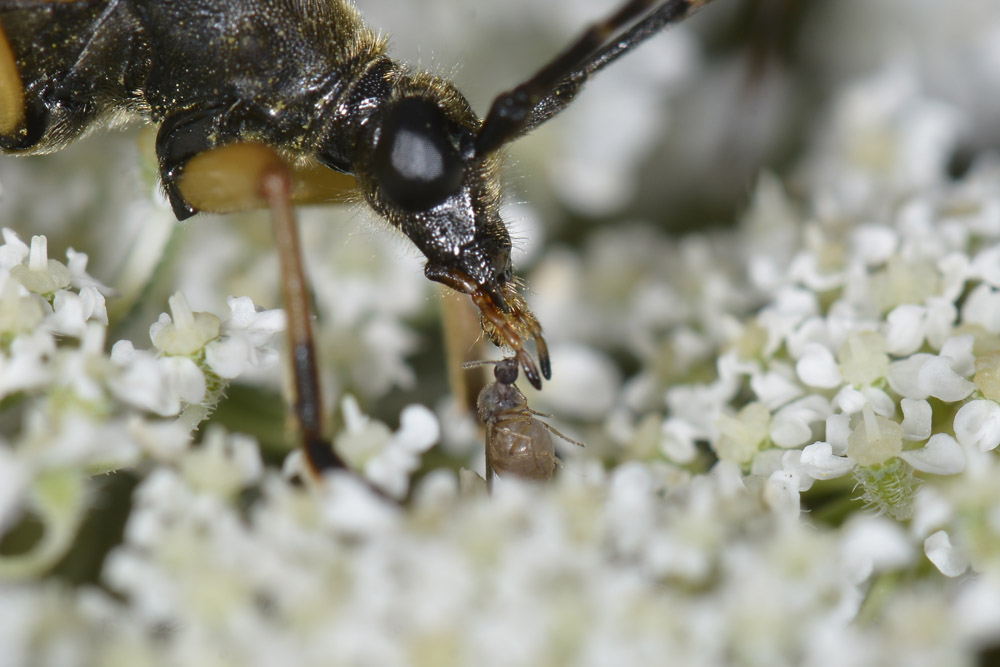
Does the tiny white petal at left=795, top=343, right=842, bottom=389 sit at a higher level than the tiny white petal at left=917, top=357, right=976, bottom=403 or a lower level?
higher

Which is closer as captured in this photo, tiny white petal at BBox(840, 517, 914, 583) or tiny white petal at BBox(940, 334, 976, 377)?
tiny white petal at BBox(840, 517, 914, 583)

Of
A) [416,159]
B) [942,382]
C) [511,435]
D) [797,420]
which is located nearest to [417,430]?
[511,435]

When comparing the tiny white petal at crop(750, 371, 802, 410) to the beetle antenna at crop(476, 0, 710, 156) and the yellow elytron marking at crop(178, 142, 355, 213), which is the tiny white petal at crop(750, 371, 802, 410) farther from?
the yellow elytron marking at crop(178, 142, 355, 213)

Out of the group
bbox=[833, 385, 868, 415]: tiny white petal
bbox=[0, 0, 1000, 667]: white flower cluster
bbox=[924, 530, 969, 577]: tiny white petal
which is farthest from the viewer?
bbox=[833, 385, 868, 415]: tiny white petal

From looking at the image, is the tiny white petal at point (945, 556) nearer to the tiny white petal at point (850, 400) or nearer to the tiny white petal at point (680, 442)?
the tiny white petal at point (850, 400)

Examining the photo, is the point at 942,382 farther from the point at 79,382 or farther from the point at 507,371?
the point at 79,382

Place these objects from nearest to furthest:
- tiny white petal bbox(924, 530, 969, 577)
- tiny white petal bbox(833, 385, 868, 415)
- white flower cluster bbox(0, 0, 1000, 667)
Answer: white flower cluster bbox(0, 0, 1000, 667) → tiny white petal bbox(924, 530, 969, 577) → tiny white petal bbox(833, 385, 868, 415)

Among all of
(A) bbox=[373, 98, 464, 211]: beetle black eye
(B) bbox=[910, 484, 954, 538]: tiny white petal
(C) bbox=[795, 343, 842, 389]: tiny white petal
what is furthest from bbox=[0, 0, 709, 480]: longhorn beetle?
(B) bbox=[910, 484, 954, 538]: tiny white petal

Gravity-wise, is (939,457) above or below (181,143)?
below
